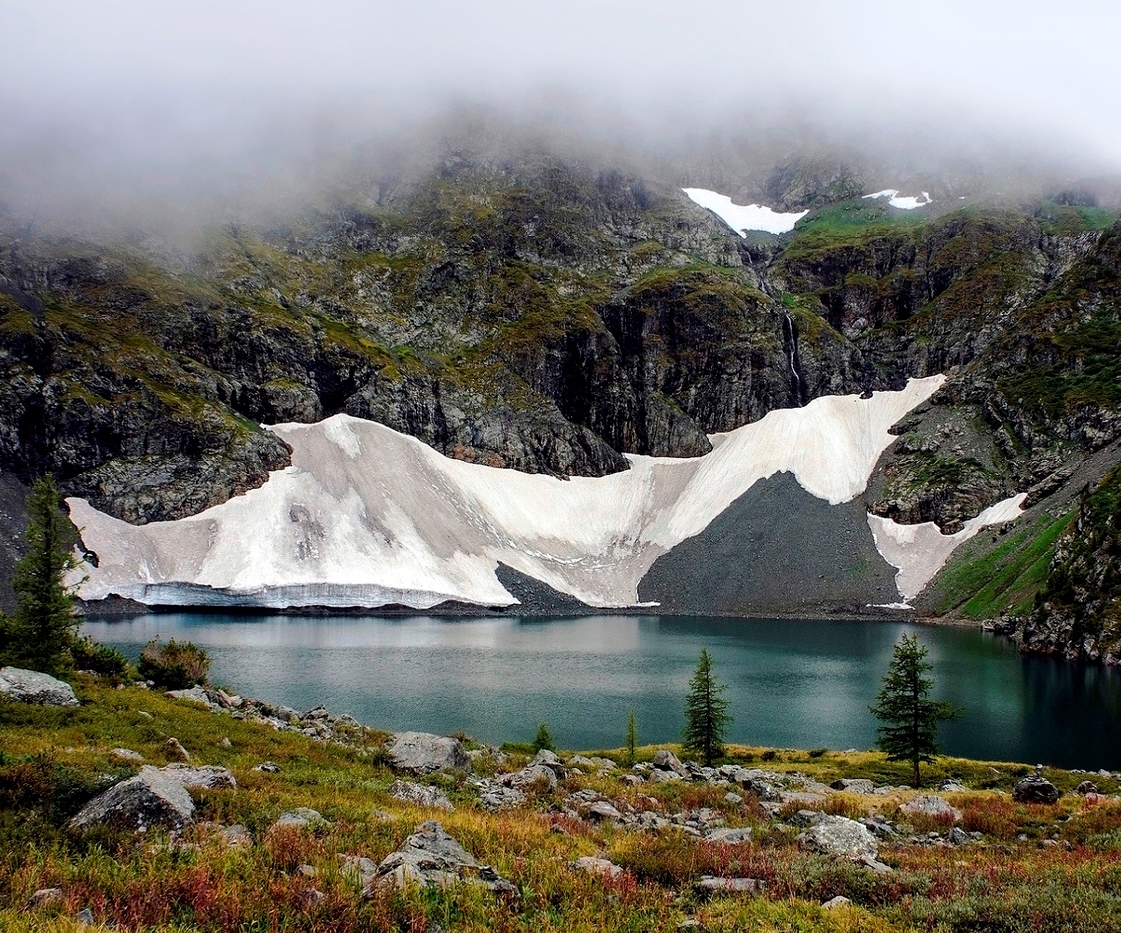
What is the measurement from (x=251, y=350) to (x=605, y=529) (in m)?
80.7

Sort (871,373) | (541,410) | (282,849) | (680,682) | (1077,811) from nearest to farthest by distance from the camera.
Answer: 1. (282,849)
2. (1077,811)
3. (680,682)
4. (541,410)
5. (871,373)

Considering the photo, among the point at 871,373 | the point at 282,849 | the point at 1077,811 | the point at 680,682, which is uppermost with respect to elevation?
the point at 871,373

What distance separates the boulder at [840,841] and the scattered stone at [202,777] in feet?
35.3

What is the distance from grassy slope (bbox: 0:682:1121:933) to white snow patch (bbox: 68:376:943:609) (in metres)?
97.5

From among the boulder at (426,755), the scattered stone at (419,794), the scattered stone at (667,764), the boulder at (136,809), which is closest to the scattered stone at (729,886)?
the scattered stone at (419,794)

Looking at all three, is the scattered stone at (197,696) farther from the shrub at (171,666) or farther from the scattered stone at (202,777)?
the scattered stone at (202,777)

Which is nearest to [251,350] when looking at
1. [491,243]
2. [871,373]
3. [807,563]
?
[491,243]

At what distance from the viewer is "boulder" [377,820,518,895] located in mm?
7973

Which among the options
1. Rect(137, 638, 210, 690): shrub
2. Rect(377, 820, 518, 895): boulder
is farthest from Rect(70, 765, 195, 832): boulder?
Rect(137, 638, 210, 690): shrub

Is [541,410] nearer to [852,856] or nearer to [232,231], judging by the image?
[232,231]

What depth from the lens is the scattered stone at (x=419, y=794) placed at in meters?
14.6

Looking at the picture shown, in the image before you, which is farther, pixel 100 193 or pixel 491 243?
pixel 491 243

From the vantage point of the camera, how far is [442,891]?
771 centimetres

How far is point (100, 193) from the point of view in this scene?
16012 centimetres
